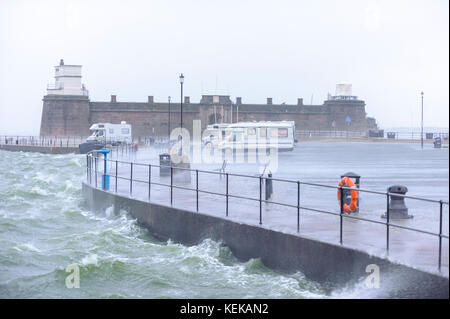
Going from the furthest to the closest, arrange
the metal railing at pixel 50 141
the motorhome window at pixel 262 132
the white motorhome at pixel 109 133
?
1. the metal railing at pixel 50 141
2. the white motorhome at pixel 109 133
3. the motorhome window at pixel 262 132

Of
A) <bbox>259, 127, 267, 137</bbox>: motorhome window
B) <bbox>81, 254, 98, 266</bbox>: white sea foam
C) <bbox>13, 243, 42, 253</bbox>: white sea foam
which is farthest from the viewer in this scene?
<bbox>259, 127, 267, 137</bbox>: motorhome window

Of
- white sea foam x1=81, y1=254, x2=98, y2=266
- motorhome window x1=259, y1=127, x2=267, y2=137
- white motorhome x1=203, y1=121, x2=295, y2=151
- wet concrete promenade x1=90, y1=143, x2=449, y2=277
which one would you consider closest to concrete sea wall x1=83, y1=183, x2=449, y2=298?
wet concrete promenade x1=90, y1=143, x2=449, y2=277

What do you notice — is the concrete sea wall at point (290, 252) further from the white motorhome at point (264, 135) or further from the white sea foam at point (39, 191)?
the white motorhome at point (264, 135)

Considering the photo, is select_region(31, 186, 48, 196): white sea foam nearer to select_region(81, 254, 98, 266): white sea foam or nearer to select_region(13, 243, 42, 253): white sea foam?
select_region(13, 243, 42, 253): white sea foam

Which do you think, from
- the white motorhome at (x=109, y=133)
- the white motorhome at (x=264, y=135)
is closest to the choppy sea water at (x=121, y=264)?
the white motorhome at (x=264, y=135)

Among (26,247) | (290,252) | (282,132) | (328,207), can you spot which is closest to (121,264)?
(26,247)

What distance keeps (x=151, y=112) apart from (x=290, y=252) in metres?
69.0

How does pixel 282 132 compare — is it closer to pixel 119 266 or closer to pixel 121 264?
pixel 121 264

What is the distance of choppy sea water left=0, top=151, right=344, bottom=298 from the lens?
423 inches

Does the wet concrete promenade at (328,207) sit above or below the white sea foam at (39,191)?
above

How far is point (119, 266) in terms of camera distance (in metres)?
12.5

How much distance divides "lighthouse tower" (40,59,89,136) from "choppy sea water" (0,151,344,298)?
59.5 meters

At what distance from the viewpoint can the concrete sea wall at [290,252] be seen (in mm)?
8484
